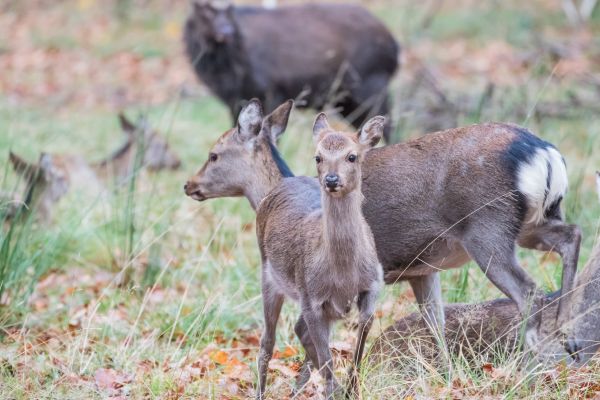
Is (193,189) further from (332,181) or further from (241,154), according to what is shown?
(332,181)

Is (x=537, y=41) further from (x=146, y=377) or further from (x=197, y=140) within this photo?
(x=146, y=377)

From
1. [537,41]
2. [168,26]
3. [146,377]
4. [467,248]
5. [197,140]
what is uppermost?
[467,248]

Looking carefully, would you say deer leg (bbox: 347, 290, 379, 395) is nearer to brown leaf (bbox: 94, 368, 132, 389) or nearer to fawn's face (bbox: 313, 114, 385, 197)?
fawn's face (bbox: 313, 114, 385, 197)

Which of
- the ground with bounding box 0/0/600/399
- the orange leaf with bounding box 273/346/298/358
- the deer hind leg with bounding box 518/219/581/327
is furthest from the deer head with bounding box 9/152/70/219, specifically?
the deer hind leg with bounding box 518/219/581/327

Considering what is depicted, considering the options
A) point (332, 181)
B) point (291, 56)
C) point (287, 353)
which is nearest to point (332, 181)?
point (332, 181)

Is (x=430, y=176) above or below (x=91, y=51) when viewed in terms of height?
above

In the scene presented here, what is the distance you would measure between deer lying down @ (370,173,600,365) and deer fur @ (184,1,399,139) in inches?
241

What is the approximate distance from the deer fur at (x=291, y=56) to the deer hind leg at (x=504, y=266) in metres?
6.18

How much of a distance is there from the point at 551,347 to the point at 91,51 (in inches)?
579

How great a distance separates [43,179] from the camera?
775 centimetres

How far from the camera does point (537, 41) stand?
11.5m

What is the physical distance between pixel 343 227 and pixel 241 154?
58.7 inches

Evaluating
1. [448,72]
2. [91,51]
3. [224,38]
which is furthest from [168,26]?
[224,38]

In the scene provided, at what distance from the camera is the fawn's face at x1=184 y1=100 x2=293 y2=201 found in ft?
18.9
